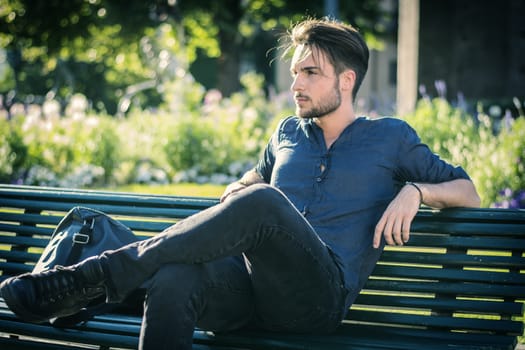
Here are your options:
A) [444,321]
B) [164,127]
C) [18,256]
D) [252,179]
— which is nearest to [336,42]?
[252,179]

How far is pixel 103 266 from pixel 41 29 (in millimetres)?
16721

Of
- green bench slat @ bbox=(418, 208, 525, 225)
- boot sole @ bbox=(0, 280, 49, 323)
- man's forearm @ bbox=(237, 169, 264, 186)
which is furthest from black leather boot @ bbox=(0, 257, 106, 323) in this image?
green bench slat @ bbox=(418, 208, 525, 225)

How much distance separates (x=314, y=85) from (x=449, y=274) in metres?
1.10

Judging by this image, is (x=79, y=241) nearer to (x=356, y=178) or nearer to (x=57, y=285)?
(x=57, y=285)

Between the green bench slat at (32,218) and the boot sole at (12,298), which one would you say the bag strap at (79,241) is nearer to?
the boot sole at (12,298)

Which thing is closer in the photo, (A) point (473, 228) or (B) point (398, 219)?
(B) point (398, 219)

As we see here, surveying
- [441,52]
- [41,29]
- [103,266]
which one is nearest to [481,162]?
[103,266]

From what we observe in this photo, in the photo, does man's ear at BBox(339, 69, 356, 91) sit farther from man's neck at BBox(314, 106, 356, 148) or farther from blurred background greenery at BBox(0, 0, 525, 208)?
blurred background greenery at BBox(0, 0, 525, 208)

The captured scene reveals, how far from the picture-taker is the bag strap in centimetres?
344

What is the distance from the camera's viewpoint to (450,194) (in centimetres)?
337

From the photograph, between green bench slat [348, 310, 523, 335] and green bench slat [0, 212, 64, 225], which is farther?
green bench slat [0, 212, 64, 225]

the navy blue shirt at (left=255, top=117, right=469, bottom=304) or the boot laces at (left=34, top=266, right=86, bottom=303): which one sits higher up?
the navy blue shirt at (left=255, top=117, right=469, bottom=304)

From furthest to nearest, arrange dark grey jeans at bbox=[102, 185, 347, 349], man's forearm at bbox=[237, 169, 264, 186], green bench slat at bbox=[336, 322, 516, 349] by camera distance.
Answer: man's forearm at bbox=[237, 169, 264, 186]
green bench slat at bbox=[336, 322, 516, 349]
dark grey jeans at bbox=[102, 185, 347, 349]

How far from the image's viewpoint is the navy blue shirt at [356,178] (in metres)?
3.38
